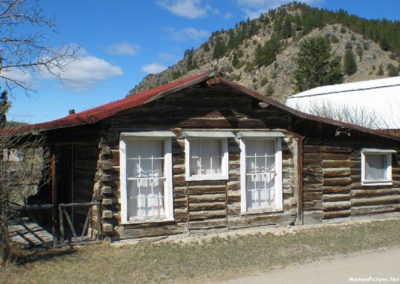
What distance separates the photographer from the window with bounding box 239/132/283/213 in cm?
1165

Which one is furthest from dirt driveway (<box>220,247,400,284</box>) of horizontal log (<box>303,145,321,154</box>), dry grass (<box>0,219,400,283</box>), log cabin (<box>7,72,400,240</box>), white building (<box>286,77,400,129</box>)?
white building (<box>286,77,400,129</box>)

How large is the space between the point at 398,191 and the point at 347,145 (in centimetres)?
266

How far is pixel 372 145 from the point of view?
45.3 ft

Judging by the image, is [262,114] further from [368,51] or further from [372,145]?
[368,51]

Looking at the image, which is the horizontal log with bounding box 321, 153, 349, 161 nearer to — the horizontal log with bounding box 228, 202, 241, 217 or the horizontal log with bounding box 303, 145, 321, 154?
the horizontal log with bounding box 303, 145, 321, 154

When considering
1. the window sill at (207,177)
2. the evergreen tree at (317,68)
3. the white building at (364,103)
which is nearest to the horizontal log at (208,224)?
the window sill at (207,177)

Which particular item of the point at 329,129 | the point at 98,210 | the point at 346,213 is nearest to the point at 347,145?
the point at 329,129

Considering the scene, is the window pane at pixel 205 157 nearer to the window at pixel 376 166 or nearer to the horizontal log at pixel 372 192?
the horizontal log at pixel 372 192

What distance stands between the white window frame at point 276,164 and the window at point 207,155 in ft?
1.47

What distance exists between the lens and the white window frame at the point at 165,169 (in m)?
10.2

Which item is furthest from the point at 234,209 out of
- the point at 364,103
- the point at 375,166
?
the point at 364,103

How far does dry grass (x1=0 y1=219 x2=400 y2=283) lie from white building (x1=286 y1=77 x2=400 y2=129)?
1295 cm

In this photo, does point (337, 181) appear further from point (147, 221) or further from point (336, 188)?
point (147, 221)

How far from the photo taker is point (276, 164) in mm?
12156
